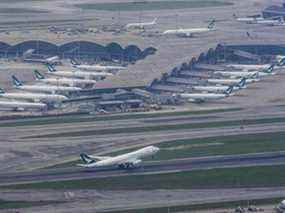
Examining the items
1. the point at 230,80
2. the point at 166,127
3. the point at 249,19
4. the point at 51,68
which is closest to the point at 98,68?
the point at 51,68

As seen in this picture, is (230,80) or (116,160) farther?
(230,80)

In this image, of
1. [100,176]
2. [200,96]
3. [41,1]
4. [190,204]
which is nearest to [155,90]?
[200,96]

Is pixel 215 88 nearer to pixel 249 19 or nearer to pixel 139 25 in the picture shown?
pixel 139 25

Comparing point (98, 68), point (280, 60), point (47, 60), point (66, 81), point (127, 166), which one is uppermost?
→ point (47, 60)

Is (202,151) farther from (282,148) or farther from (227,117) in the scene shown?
(227,117)

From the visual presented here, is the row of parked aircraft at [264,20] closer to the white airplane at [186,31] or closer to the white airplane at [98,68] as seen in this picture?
the white airplane at [186,31]

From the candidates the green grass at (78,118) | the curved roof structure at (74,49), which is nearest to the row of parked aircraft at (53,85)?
Answer: the curved roof structure at (74,49)
